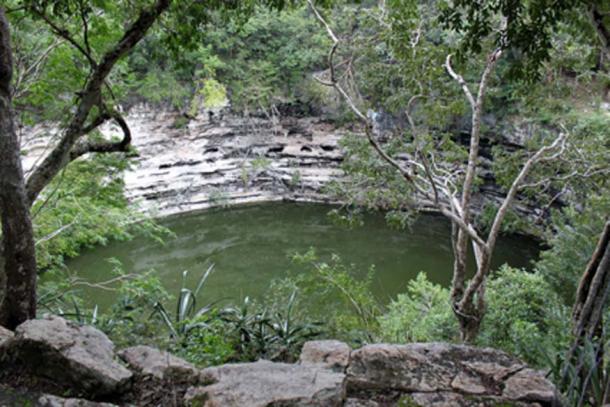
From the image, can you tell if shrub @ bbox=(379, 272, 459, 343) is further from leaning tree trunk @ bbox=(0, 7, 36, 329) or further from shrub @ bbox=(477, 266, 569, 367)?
leaning tree trunk @ bbox=(0, 7, 36, 329)

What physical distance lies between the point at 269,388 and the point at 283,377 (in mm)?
117

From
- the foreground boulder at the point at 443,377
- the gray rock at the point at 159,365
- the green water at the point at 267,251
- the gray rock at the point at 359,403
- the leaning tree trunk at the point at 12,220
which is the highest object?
the leaning tree trunk at the point at 12,220

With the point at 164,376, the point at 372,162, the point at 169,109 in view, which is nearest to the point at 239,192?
the point at 169,109

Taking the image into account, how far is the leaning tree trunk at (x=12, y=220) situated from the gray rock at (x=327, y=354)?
167 centimetres

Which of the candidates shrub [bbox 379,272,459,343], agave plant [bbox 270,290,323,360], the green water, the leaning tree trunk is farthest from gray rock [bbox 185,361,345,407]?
the green water

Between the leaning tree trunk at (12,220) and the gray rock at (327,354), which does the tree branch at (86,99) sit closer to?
the leaning tree trunk at (12,220)

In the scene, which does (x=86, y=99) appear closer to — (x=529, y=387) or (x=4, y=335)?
(x=4, y=335)

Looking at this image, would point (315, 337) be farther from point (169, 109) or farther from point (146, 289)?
point (169, 109)

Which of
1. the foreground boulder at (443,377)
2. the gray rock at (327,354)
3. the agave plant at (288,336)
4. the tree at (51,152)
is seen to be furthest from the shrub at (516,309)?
the tree at (51,152)

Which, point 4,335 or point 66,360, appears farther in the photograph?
point 4,335

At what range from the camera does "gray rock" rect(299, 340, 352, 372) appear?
2256 mm

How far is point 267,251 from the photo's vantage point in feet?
37.5

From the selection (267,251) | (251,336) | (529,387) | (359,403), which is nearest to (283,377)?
(359,403)

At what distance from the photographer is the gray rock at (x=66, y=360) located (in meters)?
2.07
